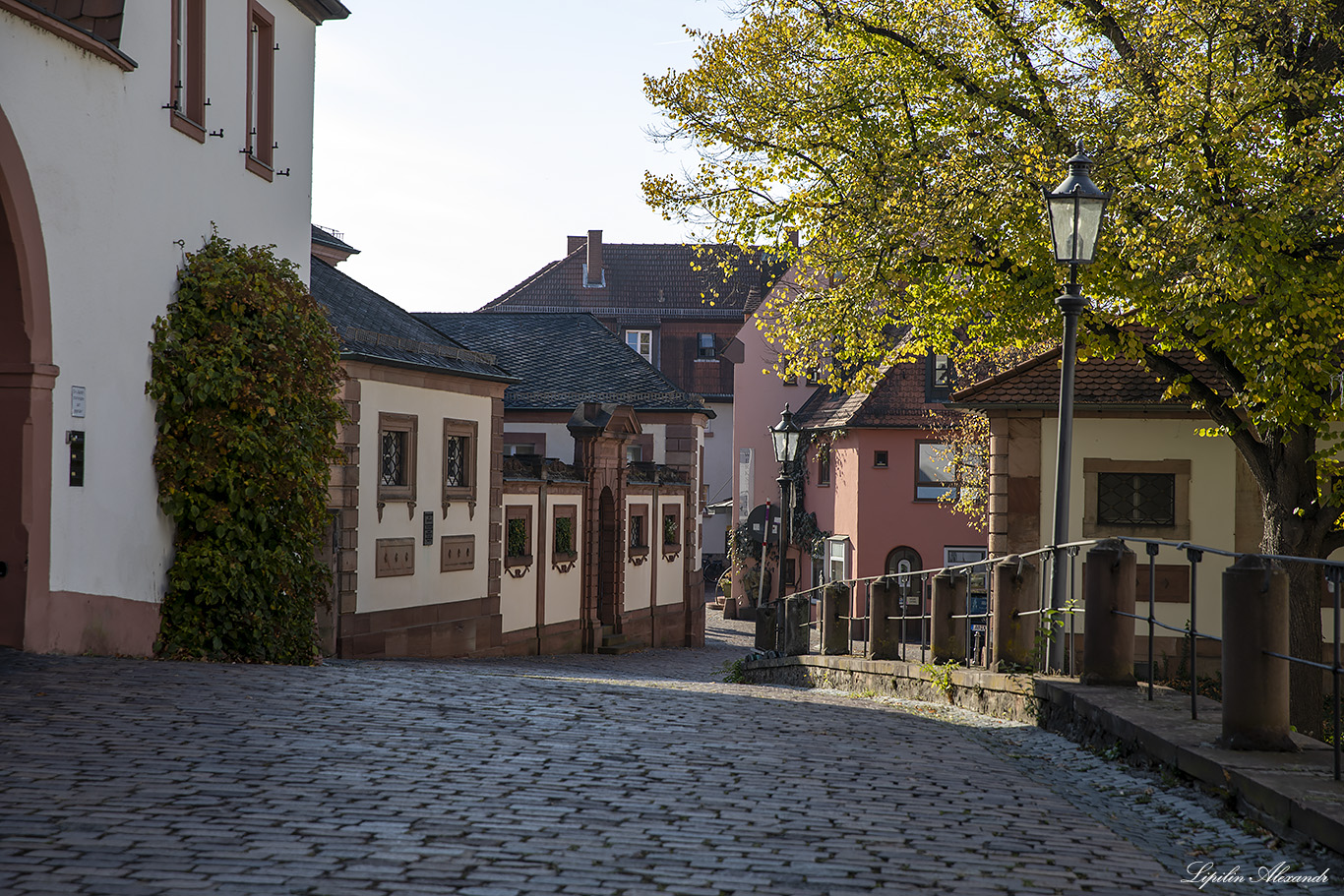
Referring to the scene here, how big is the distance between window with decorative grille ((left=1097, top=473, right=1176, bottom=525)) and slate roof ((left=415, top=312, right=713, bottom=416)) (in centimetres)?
1670

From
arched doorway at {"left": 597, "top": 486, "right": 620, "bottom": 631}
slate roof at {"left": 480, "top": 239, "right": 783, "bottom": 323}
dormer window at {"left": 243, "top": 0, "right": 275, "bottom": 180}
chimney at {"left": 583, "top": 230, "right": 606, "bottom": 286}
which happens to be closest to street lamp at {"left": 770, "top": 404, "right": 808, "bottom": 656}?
dormer window at {"left": 243, "top": 0, "right": 275, "bottom": 180}

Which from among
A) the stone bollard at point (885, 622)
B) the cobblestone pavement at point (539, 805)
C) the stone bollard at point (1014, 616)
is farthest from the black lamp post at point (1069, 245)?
the stone bollard at point (885, 622)

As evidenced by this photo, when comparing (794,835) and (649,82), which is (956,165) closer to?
(649,82)

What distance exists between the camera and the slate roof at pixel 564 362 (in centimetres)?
3616

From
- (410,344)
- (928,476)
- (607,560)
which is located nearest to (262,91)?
(410,344)

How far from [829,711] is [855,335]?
8711 millimetres

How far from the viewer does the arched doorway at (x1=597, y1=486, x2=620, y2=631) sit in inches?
1316

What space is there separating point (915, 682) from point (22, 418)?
835cm

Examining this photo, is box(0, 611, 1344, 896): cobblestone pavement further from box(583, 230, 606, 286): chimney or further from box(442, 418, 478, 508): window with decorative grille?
box(583, 230, 606, 286): chimney

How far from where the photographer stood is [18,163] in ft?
33.3

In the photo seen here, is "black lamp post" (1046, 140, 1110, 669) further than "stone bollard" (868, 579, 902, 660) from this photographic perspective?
No

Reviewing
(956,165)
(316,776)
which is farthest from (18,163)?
(956,165)

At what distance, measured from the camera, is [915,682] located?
1295 centimetres

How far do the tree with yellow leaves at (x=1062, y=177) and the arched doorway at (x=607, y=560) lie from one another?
1451 cm
